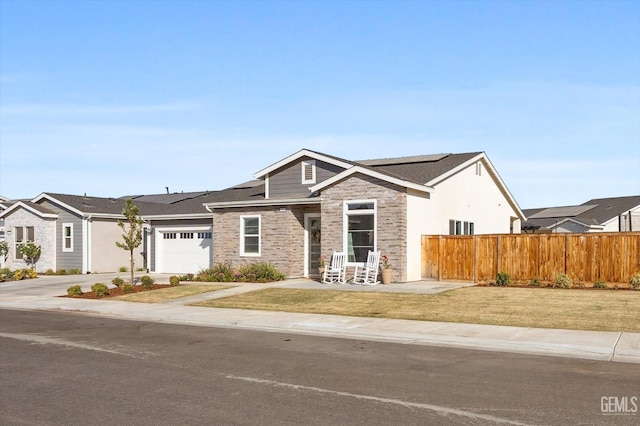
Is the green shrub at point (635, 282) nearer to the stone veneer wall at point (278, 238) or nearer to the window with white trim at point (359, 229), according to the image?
the window with white trim at point (359, 229)

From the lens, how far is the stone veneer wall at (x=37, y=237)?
115 ft

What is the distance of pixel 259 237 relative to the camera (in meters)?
27.8

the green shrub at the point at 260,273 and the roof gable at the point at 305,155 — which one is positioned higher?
the roof gable at the point at 305,155

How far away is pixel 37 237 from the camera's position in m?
35.7

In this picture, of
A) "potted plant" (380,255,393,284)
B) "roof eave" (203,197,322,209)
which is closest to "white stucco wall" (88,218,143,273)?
"roof eave" (203,197,322,209)

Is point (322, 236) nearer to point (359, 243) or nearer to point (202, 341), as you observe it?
point (359, 243)

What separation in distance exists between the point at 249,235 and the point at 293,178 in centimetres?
331

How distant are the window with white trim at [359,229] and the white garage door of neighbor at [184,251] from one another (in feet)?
31.5

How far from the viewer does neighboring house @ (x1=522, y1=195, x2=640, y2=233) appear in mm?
44969

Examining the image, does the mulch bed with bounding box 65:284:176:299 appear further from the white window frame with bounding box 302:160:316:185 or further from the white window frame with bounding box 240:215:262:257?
the white window frame with bounding box 302:160:316:185

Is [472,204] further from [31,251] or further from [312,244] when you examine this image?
[31,251]

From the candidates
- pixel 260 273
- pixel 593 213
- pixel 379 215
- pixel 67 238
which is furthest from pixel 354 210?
pixel 593 213

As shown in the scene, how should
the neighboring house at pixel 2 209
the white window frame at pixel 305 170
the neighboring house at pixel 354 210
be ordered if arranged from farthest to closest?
the neighboring house at pixel 2 209 → the white window frame at pixel 305 170 → the neighboring house at pixel 354 210

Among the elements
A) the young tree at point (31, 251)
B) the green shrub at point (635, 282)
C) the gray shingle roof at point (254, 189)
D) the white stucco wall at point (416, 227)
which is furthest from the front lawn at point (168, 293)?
the young tree at point (31, 251)
